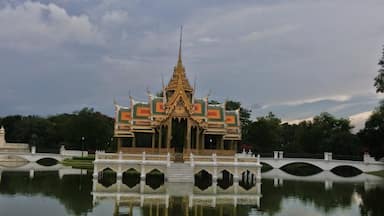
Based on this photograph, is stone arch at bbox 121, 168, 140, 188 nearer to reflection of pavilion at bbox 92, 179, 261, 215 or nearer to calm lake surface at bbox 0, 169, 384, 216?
reflection of pavilion at bbox 92, 179, 261, 215

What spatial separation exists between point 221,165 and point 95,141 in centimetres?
3435

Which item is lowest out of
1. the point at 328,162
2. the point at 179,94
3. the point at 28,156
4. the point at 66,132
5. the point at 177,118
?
the point at 28,156

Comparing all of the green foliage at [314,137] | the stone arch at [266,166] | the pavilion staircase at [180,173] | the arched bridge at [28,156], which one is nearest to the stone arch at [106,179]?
the pavilion staircase at [180,173]

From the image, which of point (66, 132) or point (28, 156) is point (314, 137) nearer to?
point (66, 132)

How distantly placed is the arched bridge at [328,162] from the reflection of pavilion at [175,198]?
75.0 feet

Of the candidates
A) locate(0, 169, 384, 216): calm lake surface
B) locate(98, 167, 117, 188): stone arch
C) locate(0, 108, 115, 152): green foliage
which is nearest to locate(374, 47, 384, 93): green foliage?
locate(0, 169, 384, 216): calm lake surface

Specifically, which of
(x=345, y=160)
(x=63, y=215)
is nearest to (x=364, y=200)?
(x=63, y=215)

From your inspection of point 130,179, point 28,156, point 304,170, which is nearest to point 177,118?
point 130,179

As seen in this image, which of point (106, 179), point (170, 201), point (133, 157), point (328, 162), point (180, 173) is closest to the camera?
point (170, 201)

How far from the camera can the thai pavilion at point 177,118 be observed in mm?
26516

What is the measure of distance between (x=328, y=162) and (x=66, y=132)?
32955 millimetres

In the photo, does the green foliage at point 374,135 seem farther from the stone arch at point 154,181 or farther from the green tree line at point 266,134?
the stone arch at point 154,181

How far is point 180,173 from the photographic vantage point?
965 inches

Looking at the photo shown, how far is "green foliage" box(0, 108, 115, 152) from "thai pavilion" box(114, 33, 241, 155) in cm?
2565
